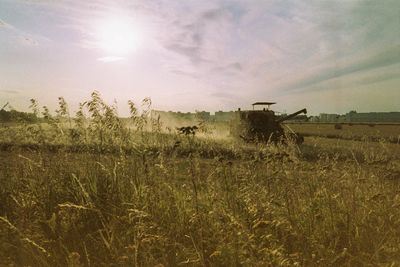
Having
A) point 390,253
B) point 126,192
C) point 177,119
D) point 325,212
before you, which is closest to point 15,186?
point 126,192

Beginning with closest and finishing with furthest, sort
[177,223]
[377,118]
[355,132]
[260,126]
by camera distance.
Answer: [177,223], [260,126], [355,132], [377,118]

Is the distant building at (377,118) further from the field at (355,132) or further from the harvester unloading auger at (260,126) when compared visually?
the harvester unloading auger at (260,126)

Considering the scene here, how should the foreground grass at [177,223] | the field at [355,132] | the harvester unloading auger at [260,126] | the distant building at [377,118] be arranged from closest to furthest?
the foreground grass at [177,223]
the harvester unloading auger at [260,126]
the field at [355,132]
the distant building at [377,118]

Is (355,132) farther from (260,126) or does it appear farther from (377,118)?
(377,118)

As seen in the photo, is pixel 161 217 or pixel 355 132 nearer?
pixel 161 217

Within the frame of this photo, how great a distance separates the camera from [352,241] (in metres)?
3.79

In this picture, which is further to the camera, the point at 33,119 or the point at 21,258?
the point at 33,119

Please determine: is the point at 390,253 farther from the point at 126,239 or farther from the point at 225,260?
the point at 126,239

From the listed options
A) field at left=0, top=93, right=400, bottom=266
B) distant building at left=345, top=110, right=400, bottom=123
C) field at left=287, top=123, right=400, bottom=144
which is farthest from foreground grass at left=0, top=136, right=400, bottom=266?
distant building at left=345, top=110, right=400, bottom=123

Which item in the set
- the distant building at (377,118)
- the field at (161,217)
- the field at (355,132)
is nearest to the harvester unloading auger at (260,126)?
Result: the field at (355,132)

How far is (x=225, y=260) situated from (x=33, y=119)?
4456 millimetres

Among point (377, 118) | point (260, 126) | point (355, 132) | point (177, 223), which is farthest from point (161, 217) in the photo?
point (377, 118)

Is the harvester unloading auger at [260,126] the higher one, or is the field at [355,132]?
the harvester unloading auger at [260,126]

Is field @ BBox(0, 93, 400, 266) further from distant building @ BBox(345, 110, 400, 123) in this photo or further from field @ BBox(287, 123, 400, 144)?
distant building @ BBox(345, 110, 400, 123)
